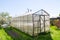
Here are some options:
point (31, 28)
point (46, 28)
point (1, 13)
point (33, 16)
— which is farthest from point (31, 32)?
point (1, 13)

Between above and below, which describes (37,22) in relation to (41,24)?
above

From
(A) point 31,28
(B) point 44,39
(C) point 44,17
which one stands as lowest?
(B) point 44,39

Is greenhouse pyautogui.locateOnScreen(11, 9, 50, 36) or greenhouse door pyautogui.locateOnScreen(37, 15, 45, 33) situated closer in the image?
greenhouse pyautogui.locateOnScreen(11, 9, 50, 36)

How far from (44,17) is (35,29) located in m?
2.64

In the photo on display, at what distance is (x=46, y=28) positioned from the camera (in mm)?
15695

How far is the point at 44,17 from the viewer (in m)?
15.3

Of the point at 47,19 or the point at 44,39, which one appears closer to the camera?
the point at 44,39

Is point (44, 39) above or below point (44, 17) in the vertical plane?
below

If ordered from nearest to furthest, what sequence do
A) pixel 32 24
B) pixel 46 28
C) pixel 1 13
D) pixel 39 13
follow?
pixel 32 24 → pixel 39 13 → pixel 46 28 → pixel 1 13

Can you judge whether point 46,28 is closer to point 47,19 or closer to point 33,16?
point 47,19

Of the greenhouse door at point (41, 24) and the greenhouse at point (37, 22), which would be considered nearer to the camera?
the greenhouse at point (37, 22)

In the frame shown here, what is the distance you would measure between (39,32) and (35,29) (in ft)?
2.85

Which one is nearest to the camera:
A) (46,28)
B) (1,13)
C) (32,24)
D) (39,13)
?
(32,24)

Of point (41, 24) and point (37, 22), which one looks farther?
point (41, 24)
